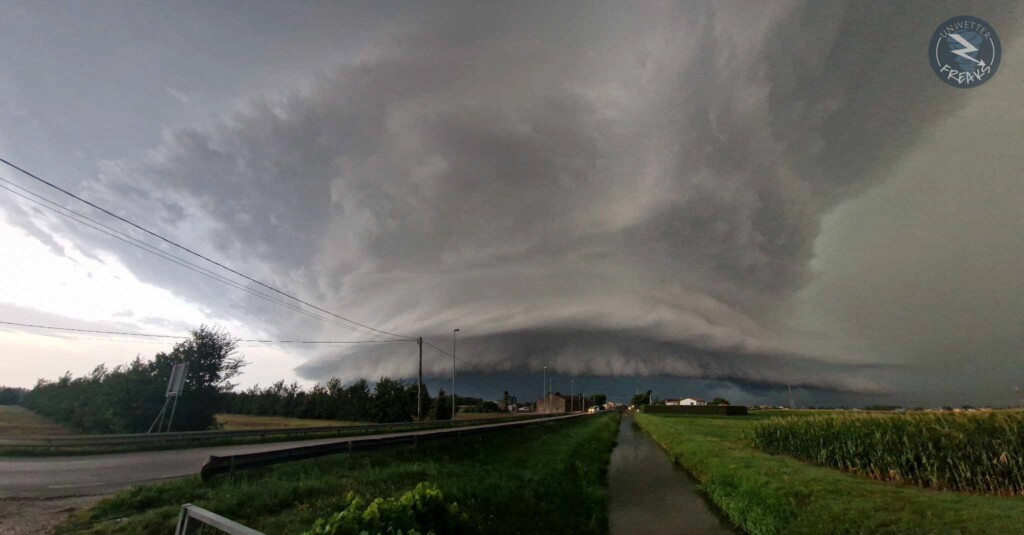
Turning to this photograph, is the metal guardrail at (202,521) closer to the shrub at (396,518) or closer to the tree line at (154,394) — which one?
the shrub at (396,518)

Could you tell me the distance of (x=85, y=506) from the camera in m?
11.9

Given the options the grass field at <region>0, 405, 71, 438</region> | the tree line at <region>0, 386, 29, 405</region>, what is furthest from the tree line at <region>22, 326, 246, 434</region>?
the tree line at <region>0, 386, 29, 405</region>

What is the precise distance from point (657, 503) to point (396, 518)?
22.3 meters

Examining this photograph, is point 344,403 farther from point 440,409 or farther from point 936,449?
point 936,449

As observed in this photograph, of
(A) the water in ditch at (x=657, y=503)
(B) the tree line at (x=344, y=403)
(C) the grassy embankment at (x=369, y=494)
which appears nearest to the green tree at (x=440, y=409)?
(B) the tree line at (x=344, y=403)

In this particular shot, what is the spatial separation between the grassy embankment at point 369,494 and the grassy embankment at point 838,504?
580cm

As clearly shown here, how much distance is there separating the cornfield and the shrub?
19.7 metres

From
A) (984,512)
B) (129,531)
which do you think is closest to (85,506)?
(129,531)

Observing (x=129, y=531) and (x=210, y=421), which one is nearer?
(x=129, y=531)

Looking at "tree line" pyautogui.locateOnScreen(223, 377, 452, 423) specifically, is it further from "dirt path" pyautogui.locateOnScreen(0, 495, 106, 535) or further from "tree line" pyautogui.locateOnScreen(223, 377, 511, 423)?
"dirt path" pyautogui.locateOnScreen(0, 495, 106, 535)

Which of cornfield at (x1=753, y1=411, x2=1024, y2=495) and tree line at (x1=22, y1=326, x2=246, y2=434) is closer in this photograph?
cornfield at (x1=753, y1=411, x2=1024, y2=495)

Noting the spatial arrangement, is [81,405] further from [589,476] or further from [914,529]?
[914,529]

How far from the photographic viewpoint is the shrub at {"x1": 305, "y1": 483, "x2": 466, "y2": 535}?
18.6ft

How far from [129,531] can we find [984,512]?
20774 millimetres
